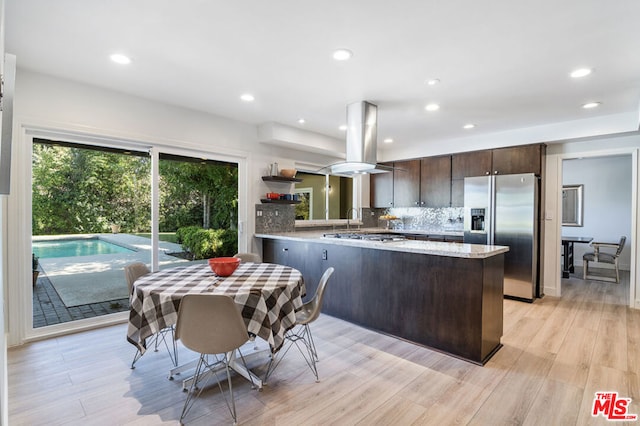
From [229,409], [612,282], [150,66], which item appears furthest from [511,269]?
[150,66]

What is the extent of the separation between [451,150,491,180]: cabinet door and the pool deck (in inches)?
182

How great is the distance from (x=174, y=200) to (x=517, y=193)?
15.5 ft

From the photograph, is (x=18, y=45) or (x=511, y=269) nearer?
(x=18, y=45)

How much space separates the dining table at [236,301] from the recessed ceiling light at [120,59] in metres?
1.88

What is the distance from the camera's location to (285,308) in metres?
2.24

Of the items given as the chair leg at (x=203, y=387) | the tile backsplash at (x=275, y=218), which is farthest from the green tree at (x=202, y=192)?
the chair leg at (x=203, y=387)

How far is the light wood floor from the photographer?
2.02 m

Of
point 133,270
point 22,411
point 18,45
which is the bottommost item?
point 22,411

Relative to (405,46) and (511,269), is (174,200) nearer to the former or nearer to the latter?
(405,46)

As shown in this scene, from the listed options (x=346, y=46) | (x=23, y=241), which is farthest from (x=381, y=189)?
(x=23, y=241)

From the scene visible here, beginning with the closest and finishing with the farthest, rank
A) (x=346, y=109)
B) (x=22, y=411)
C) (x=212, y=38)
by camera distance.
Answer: (x=22, y=411)
(x=212, y=38)
(x=346, y=109)

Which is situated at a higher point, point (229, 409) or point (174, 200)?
point (174, 200)

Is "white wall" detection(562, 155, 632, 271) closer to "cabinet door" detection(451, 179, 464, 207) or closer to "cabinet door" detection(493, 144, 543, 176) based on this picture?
"cabinet door" detection(493, 144, 543, 176)

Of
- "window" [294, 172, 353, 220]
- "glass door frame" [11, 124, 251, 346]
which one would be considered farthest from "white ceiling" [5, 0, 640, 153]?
"window" [294, 172, 353, 220]
